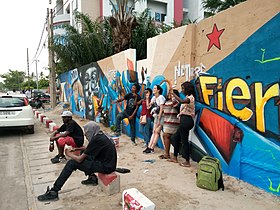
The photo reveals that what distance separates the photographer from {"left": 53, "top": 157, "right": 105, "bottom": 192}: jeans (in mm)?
3744

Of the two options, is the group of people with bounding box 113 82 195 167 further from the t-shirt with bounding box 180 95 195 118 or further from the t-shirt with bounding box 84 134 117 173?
the t-shirt with bounding box 84 134 117 173

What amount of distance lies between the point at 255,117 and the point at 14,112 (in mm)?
7443

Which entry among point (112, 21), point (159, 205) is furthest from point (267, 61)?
point (112, 21)

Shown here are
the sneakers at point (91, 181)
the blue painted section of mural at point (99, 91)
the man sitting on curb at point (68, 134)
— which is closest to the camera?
the sneakers at point (91, 181)

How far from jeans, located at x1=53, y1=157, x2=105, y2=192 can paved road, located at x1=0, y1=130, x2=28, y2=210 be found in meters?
0.57

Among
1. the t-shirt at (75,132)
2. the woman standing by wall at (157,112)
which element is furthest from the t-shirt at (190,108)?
the t-shirt at (75,132)

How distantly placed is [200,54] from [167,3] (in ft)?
101

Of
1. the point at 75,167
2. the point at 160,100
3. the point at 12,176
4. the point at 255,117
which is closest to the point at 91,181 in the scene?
the point at 75,167

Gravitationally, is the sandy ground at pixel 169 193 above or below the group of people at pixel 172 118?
below

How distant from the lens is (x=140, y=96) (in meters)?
7.39

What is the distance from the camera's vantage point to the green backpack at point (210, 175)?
383cm

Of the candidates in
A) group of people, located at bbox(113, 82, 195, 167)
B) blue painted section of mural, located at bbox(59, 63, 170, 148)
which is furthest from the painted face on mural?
group of people, located at bbox(113, 82, 195, 167)

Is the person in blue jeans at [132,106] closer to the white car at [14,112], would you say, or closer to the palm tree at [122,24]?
the white car at [14,112]

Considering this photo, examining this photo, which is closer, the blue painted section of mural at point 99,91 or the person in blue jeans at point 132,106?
the person in blue jeans at point 132,106
